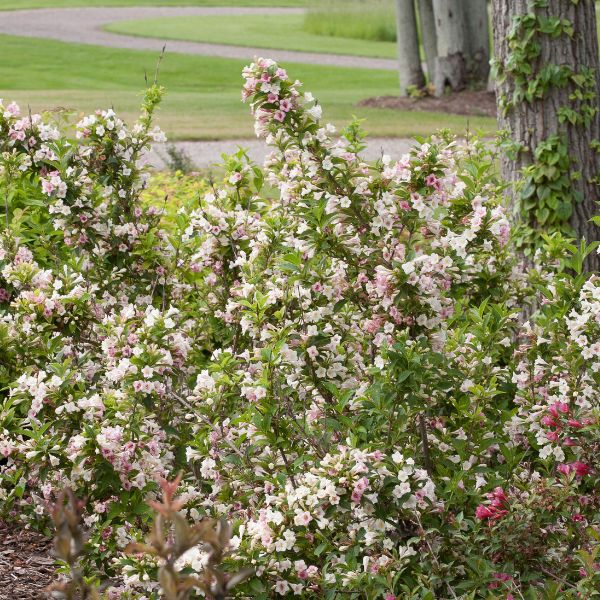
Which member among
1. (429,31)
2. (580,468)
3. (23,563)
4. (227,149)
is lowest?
(23,563)

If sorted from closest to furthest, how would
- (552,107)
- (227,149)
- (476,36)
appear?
1. (552,107)
2. (227,149)
3. (476,36)

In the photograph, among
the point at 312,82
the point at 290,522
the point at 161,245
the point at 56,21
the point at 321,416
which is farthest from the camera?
the point at 56,21

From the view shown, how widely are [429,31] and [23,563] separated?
1748cm

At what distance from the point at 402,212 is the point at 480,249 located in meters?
0.59

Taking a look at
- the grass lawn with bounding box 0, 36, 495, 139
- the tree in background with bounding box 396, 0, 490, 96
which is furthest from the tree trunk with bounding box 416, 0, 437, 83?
the grass lawn with bounding box 0, 36, 495, 139

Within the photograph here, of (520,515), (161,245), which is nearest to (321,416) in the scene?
(520,515)

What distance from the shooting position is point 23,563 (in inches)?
160

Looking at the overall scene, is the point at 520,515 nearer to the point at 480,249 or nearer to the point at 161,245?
the point at 480,249

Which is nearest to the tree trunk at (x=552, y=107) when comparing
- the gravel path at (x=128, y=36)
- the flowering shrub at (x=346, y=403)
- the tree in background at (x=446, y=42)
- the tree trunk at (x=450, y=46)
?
the flowering shrub at (x=346, y=403)

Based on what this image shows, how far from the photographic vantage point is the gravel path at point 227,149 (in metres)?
13.5

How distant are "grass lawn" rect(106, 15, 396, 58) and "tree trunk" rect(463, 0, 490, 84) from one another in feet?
33.7

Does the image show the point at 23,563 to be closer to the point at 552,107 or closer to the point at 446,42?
the point at 552,107

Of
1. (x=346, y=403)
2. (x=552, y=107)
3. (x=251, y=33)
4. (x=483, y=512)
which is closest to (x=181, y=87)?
(x=251, y=33)

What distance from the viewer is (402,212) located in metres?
3.76
